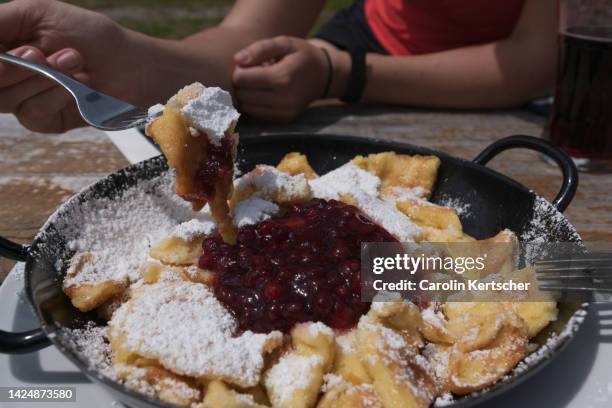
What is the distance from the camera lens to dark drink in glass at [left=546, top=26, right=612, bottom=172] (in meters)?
1.85

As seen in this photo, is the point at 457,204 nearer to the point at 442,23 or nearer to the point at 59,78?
the point at 59,78

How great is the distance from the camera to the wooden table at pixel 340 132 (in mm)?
1593

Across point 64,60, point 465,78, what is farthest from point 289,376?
point 465,78

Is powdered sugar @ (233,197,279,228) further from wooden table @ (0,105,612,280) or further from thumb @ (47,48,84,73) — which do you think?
thumb @ (47,48,84,73)

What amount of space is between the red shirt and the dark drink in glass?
31.5 inches

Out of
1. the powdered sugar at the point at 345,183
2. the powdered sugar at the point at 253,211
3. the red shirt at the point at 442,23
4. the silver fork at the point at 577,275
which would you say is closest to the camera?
the silver fork at the point at 577,275

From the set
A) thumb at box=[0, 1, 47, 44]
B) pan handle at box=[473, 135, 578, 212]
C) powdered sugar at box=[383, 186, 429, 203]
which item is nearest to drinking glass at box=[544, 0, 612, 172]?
pan handle at box=[473, 135, 578, 212]

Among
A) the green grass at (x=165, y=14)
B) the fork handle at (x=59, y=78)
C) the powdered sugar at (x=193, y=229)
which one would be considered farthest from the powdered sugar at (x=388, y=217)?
the green grass at (x=165, y=14)

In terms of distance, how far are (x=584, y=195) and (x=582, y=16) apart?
60 centimetres

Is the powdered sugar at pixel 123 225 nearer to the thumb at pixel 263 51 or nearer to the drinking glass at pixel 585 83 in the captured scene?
the thumb at pixel 263 51

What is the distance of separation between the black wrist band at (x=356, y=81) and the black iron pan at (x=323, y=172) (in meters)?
0.92

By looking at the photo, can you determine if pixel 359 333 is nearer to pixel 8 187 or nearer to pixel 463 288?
pixel 463 288

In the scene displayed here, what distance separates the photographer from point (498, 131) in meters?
2.23

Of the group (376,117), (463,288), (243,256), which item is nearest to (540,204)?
(463,288)
